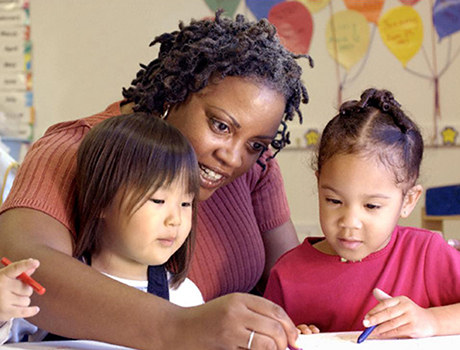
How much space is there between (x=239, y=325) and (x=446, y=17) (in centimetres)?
213

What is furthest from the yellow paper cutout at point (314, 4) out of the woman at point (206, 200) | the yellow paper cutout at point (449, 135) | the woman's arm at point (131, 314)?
the woman's arm at point (131, 314)

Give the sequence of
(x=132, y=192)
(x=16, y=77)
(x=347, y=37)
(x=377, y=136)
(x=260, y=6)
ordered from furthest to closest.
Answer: (x=16, y=77)
(x=260, y=6)
(x=347, y=37)
(x=377, y=136)
(x=132, y=192)

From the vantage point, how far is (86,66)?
9.67ft

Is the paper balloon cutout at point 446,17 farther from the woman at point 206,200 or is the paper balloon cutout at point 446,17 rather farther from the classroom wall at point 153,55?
the woman at point 206,200

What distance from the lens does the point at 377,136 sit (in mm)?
1082

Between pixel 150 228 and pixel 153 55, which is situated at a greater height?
pixel 153 55

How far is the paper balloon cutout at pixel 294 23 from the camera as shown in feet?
8.59

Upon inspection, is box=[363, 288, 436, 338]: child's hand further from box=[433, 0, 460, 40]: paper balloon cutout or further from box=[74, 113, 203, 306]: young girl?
box=[433, 0, 460, 40]: paper balloon cutout

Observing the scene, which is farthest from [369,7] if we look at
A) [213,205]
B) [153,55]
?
[213,205]

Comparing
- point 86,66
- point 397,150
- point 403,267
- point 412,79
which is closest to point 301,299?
point 403,267

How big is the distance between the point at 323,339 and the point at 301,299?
0.93 feet

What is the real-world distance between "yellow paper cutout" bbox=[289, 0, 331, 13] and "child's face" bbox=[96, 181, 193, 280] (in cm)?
177

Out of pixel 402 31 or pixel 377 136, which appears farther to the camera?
pixel 402 31

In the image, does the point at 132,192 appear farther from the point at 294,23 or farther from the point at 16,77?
the point at 16,77
